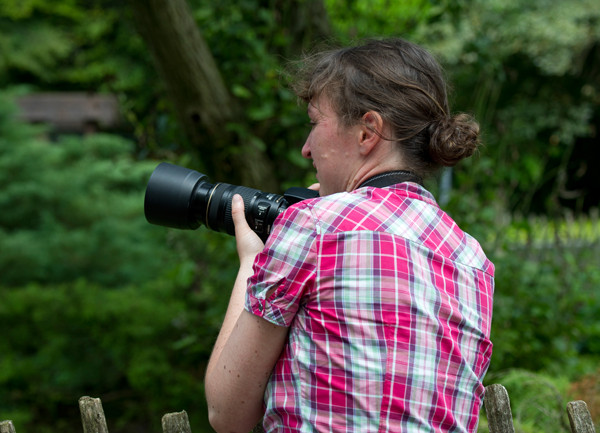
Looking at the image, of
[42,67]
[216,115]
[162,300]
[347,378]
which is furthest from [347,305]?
[42,67]

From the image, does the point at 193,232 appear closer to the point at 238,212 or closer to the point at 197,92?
the point at 197,92

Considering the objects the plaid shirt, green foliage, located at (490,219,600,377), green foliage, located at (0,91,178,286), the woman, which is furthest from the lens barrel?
green foliage, located at (0,91,178,286)

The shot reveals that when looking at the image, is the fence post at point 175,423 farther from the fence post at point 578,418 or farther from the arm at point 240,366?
the fence post at point 578,418

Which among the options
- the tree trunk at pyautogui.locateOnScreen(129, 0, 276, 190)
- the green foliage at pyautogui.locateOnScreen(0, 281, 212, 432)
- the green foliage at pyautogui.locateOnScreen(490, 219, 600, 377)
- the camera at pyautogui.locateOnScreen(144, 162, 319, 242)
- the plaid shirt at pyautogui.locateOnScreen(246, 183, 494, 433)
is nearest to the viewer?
the plaid shirt at pyautogui.locateOnScreen(246, 183, 494, 433)

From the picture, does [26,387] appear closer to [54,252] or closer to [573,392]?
[54,252]

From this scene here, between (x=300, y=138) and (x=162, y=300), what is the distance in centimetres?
173

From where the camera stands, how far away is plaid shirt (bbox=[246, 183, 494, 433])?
1.03 metres

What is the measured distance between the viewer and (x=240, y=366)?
3.59ft

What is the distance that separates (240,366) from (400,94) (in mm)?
580

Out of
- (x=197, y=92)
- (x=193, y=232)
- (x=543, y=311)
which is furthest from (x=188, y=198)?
(x=543, y=311)

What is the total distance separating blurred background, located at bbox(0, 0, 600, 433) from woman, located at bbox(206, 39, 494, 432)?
1.38 feet

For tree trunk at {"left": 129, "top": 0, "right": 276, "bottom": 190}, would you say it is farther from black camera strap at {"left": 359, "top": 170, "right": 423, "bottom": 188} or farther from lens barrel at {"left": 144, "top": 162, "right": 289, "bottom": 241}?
black camera strap at {"left": 359, "top": 170, "right": 423, "bottom": 188}

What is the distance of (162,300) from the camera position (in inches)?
162

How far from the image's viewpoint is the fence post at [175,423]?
1474 mm
